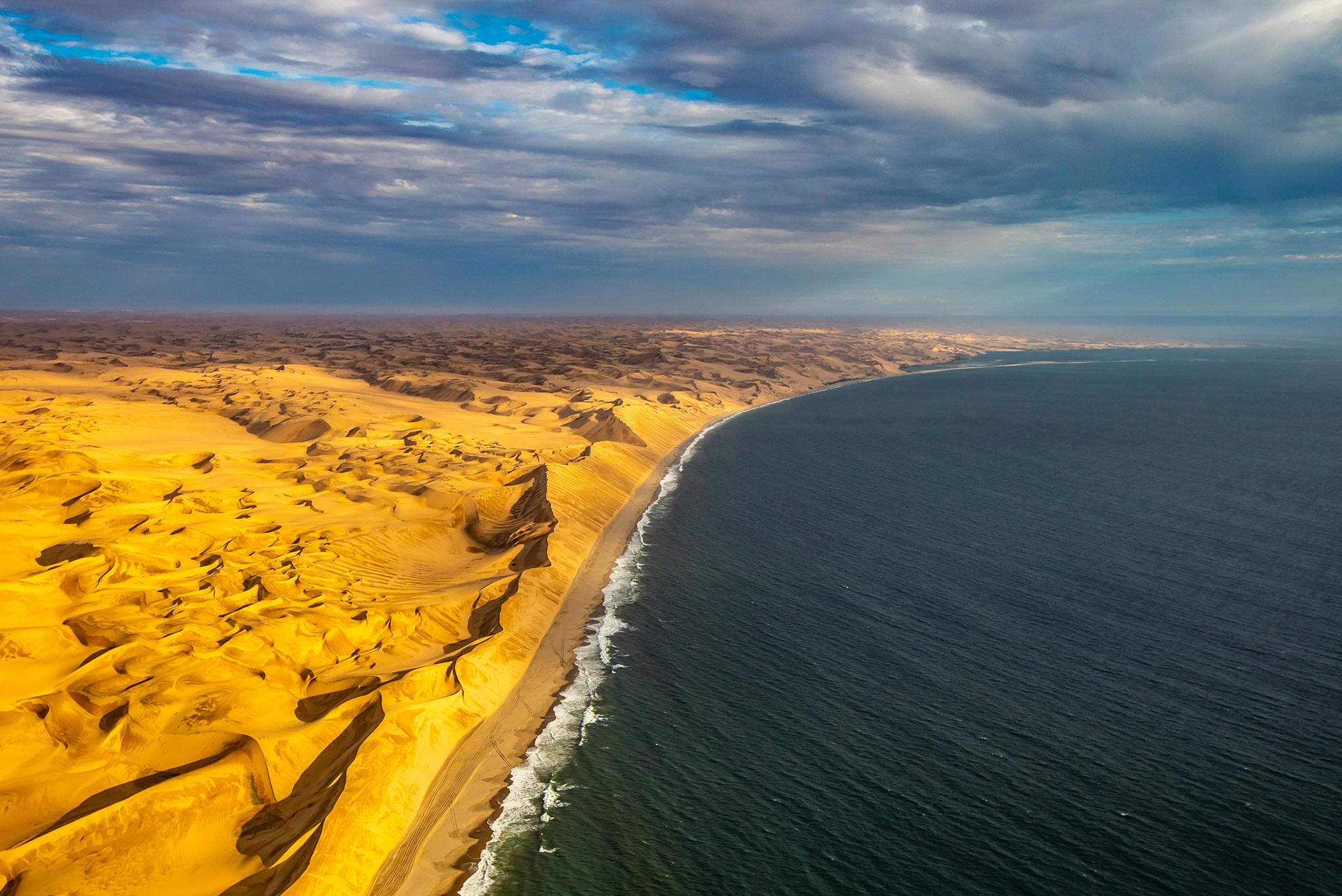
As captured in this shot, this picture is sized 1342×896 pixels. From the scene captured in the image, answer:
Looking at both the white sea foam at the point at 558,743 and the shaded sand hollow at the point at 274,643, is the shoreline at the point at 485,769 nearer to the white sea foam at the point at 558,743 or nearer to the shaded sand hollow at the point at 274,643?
the shaded sand hollow at the point at 274,643

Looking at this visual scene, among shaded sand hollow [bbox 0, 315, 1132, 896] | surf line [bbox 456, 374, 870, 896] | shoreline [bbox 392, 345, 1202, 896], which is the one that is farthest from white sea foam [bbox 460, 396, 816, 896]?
shaded sand hollow [bbox 0, 315, 1132, 896]

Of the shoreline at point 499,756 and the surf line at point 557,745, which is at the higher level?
the surf line at point 557,745

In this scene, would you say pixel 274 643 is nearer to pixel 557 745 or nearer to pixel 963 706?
pixel 557 745

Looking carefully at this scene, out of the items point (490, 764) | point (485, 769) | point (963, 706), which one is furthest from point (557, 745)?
point (963, 706)

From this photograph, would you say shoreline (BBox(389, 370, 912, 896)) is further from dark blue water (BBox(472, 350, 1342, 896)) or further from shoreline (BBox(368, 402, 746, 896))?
dark blue water (BBox(472, 350, 1342, 896))

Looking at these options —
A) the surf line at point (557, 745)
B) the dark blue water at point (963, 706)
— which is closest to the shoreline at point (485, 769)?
the surf line at point (557, 745)

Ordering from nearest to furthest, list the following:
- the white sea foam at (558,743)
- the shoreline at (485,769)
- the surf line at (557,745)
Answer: the shoreline at (485,769), the surf line at (557,745), the white sea foam at (558,743)

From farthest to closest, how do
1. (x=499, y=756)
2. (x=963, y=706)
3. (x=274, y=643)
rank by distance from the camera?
(x=274, y=643)
(x=963, y=706)
(x=499, y=756)

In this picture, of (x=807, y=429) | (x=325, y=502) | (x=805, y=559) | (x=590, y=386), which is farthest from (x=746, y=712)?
(x=590, y=386)

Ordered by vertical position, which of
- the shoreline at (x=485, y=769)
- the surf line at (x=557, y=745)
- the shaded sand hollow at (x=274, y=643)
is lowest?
the shoreline at (x=485, y=769)
